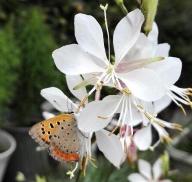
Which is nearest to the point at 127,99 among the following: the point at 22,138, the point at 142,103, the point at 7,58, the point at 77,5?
the point at 142,103

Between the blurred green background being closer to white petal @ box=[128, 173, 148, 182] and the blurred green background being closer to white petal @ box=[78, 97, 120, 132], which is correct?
white petal @ box=[128, 173, 148, 182]

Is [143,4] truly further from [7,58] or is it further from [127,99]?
[7,58]

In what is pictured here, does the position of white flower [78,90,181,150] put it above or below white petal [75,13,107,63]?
below

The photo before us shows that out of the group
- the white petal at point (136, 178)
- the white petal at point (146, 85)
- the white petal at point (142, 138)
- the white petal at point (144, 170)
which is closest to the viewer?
the white petal at point (146, 85)

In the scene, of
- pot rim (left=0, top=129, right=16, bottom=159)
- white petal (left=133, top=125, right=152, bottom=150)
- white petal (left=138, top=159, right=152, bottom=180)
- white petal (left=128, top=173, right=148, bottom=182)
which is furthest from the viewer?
pot rim (left=0, top=129, right=16, bottom=159)

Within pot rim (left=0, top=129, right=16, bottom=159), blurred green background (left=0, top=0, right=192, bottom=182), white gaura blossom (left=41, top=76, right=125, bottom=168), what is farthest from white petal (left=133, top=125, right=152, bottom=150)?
pot rim (left=0, top=129, right=16, bottom=159)

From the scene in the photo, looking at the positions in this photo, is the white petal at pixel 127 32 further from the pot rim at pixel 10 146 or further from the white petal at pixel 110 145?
the pot rim at pixel 10 146

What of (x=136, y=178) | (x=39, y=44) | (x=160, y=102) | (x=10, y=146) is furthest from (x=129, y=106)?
(x=39, y=44)

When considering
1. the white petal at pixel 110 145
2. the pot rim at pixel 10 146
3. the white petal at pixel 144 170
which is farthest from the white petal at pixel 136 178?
the pot rim at pixel 10 146
